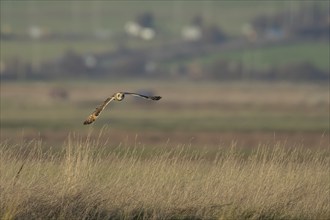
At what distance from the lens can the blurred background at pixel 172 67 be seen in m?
47.3

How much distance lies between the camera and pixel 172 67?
305 ft

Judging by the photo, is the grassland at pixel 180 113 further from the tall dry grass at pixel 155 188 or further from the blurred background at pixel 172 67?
the tall dry grass at pixel 155 188

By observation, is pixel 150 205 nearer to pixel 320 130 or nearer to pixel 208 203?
pixel 208 203

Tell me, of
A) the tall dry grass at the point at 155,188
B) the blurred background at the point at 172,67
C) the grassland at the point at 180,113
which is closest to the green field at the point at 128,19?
the blurred background at the point at 172,67

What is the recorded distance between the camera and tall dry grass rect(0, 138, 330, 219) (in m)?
13.6

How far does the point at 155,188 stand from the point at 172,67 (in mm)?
78483

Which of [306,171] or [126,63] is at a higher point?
[306,171]

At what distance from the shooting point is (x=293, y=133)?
127 ft

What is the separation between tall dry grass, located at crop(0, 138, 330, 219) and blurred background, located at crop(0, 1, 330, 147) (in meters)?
19.0

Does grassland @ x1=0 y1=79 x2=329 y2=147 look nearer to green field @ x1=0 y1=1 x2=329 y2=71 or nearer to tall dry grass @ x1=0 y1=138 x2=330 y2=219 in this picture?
green field @ x1=0 y1=1 x2=329 y2=71

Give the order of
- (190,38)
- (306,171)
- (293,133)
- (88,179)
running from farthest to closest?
(190,38), (293,133), (306,171), (88,179)

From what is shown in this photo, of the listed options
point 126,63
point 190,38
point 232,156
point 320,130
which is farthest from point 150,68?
point 232,156

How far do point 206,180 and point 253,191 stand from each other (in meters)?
0.59

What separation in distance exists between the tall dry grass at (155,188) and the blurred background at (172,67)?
1896 centimetres
